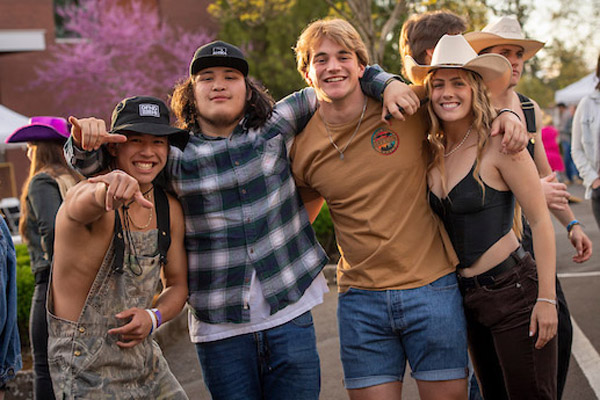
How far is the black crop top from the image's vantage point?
9.91 feet

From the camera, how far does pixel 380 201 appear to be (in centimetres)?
313

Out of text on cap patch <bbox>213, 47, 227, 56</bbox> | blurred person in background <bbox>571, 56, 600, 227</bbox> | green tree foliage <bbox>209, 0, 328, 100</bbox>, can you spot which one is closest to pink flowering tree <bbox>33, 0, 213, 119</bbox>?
green tree foliage <bbox>209, 0, 328, 100</bbox>

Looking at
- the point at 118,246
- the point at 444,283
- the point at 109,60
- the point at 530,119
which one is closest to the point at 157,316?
the point at 118,246

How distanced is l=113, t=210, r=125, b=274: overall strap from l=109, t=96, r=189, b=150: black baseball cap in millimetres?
386

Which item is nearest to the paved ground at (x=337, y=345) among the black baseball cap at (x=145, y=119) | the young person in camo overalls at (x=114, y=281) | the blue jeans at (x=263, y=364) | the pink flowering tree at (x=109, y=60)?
the blue jeans at (x=263, y=364)

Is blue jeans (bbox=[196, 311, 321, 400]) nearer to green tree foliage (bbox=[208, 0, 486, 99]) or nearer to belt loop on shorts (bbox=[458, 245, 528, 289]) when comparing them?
belt loop on shorts (bbox=[458, 245, 528, 289])

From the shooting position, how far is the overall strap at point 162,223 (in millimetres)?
2893

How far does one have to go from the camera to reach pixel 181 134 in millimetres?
3002

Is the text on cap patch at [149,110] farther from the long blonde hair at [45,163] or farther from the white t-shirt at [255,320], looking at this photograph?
the long blonde hair at [45,163]

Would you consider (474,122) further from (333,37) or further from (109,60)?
(109,60)

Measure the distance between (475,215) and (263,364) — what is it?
3.97ft

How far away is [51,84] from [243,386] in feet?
67.1

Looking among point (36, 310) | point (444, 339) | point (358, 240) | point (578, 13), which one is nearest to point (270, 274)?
point (358, 240)

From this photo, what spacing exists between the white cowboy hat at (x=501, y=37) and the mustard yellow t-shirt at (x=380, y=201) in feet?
2.13
